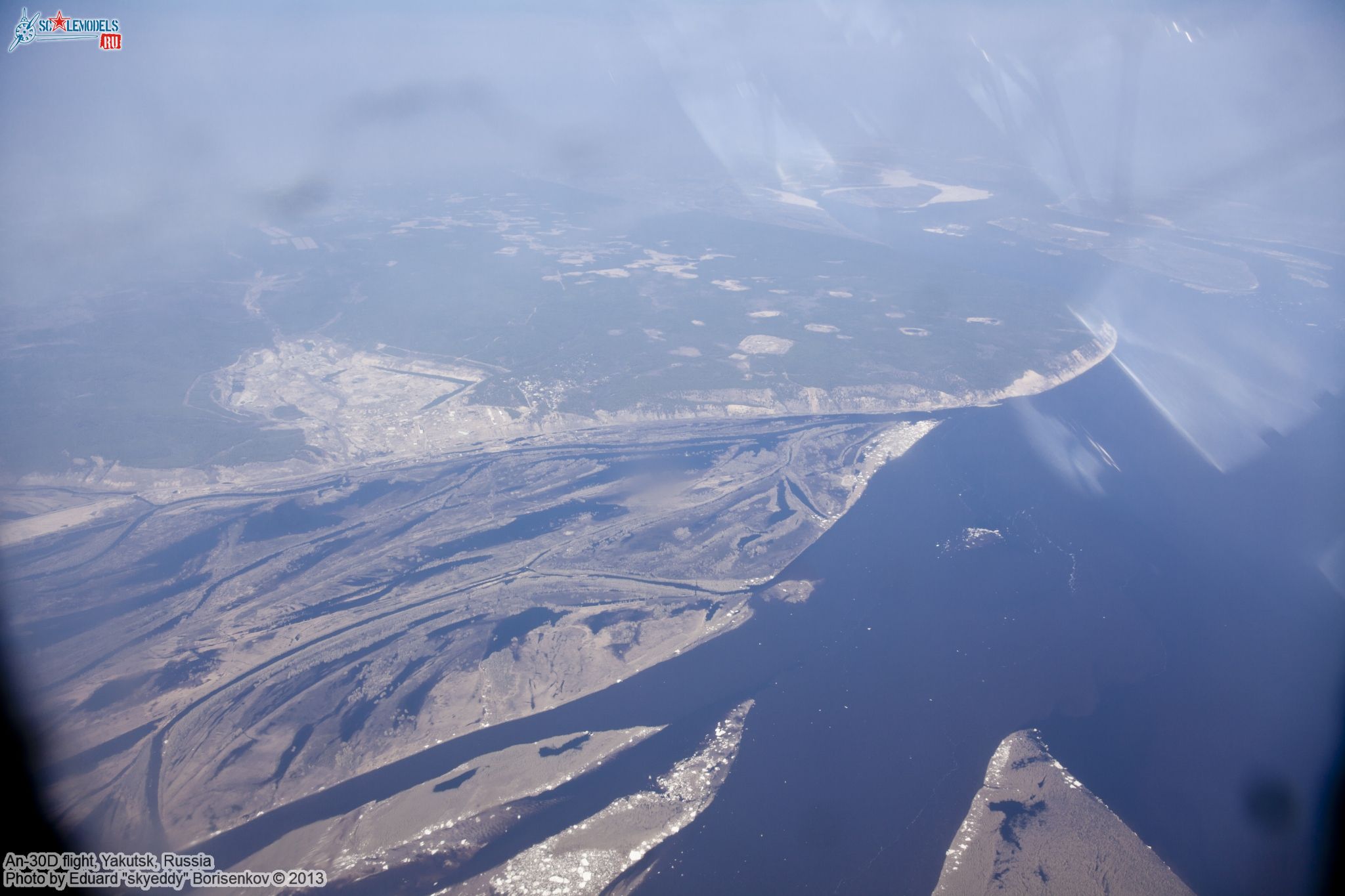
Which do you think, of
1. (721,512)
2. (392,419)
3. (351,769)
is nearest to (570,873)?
(351,769)

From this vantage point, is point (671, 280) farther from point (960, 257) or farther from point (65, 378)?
point (65, 378)

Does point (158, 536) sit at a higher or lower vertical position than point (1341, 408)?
lower

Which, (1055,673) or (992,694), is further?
(1055,673)

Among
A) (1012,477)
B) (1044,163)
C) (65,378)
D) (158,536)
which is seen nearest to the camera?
(158,536)

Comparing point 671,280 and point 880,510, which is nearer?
point 880,510

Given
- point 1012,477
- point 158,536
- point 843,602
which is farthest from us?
point 1012,477

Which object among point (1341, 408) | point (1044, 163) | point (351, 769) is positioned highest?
point (1044, 163)

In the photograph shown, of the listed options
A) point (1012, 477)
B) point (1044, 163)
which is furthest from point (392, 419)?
point (1044, 163)

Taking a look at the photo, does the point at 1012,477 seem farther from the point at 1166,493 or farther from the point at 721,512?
the point at 721,512

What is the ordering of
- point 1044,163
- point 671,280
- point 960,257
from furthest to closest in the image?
point 1044,163
point 960,257
point 671,280
